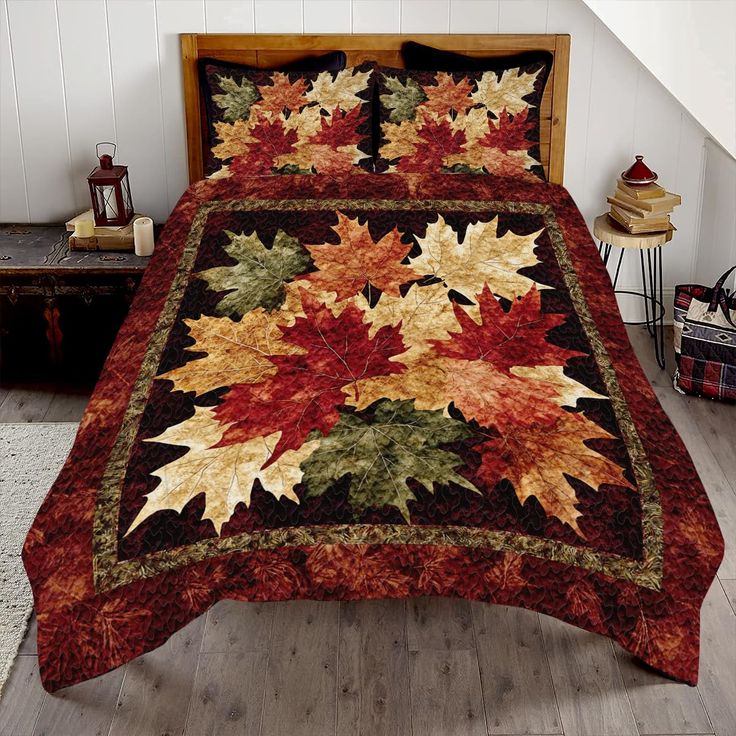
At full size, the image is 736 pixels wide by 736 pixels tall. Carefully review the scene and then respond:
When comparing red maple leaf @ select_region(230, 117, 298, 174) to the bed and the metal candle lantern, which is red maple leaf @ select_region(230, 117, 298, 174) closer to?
the metal candle lantern

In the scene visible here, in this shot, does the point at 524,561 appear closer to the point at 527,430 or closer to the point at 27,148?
the point at 527,430

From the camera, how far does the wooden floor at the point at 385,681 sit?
2199 mm

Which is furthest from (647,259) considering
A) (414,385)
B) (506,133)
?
(414,385)

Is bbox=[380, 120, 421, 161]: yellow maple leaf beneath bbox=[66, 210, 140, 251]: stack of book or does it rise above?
above

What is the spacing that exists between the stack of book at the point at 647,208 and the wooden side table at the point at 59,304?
1.69m

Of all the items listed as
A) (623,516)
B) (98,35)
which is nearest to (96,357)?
(98,35)

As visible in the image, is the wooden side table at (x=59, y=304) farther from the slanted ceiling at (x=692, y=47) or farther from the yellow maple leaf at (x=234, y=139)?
the slanted ceiling at (x=692, y=47)

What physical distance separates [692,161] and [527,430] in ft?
6.56

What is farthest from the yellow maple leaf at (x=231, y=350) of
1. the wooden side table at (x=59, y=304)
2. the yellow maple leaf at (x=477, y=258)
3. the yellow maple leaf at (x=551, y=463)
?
the wooden side table at (x=59, y=304)

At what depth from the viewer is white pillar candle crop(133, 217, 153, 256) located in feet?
11.4

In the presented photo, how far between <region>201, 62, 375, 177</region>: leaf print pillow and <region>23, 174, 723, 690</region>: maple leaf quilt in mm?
731

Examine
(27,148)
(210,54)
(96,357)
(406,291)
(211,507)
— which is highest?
(210,54)

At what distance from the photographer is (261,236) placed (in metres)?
3.16

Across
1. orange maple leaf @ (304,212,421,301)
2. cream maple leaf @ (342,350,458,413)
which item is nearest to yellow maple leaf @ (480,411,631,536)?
cream maple leaf @ (342,350,458,413)
